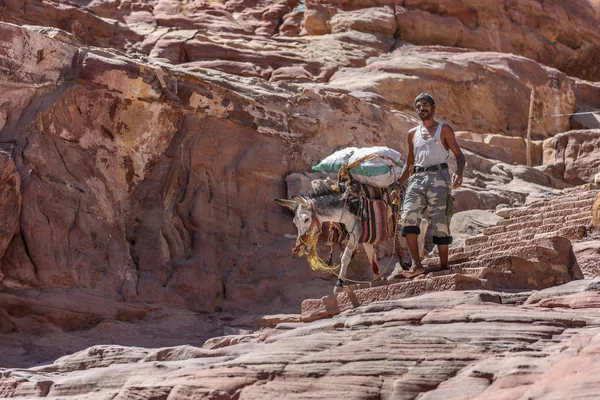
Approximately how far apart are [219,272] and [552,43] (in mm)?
20296

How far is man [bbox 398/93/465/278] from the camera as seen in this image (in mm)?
11703

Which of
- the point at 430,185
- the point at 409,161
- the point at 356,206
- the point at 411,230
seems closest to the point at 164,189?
the point at 356,206

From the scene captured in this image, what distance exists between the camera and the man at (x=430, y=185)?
11.7m

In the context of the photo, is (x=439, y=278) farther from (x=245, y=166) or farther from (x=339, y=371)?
(x=245, y=166)

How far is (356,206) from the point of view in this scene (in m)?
12.6

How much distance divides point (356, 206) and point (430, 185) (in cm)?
111

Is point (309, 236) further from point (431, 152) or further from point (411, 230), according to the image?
point (431, 152)

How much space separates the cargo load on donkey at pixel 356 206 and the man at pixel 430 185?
66 centimetres

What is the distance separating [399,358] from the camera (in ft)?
27.7

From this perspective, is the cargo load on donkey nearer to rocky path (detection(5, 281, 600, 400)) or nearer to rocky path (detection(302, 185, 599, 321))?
rocky path (detection(302, 185, 599, 321))

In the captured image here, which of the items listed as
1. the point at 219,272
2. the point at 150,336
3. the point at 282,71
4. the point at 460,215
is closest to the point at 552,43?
the point at 282,71

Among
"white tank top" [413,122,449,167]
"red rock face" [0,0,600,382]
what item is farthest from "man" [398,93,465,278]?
"red rock face" [0,0,600,382]

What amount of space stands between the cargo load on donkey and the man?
2.16ft

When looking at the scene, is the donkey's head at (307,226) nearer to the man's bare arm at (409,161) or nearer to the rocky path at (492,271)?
the rocky path at (492,271)
